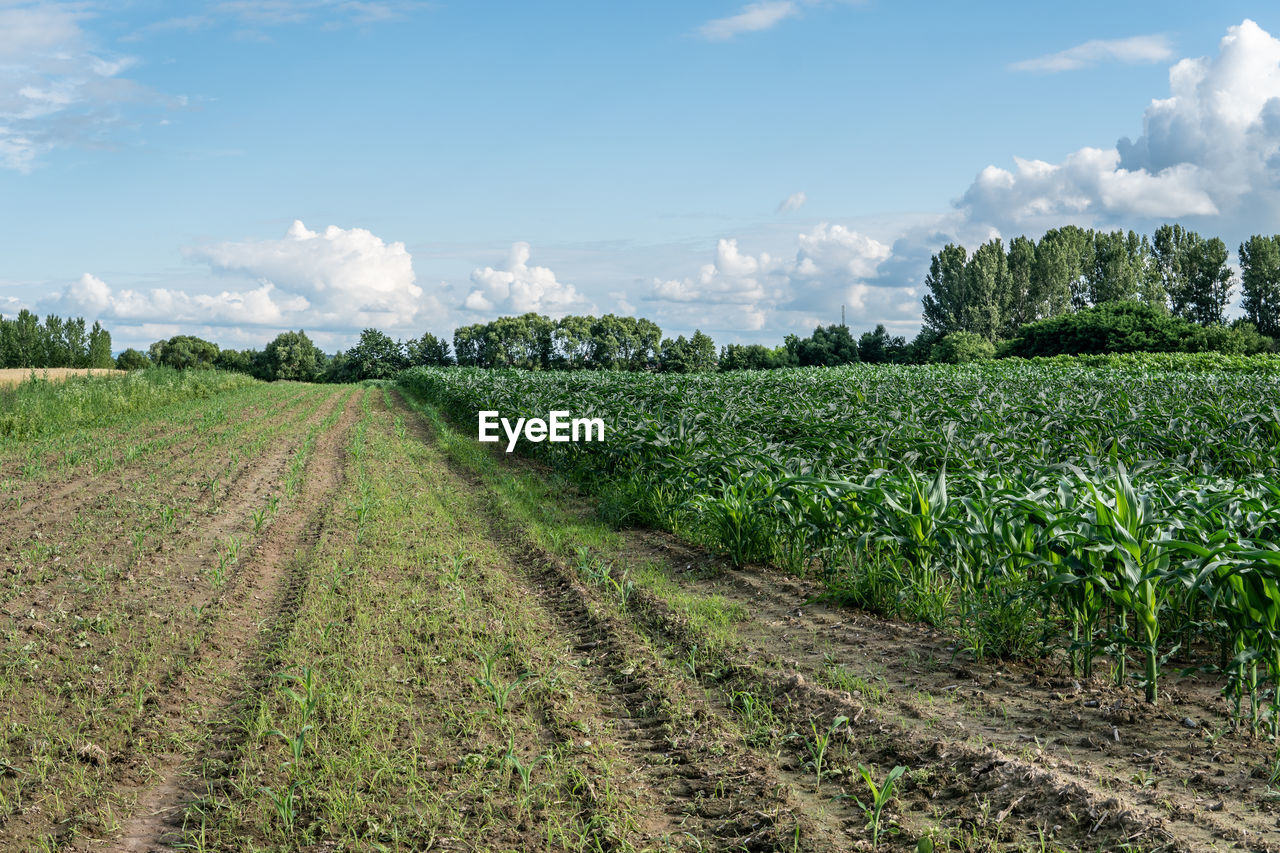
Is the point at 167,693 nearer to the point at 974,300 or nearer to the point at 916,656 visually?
the point at 916,656

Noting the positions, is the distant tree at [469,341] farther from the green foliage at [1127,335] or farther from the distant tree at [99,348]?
the green foliage at [1127,335]

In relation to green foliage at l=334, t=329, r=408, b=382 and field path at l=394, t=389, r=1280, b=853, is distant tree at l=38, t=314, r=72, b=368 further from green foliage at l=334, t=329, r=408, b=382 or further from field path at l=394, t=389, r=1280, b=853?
field path at l=394, t=389, r=1280, b=853

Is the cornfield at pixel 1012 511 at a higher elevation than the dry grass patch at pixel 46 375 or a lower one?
lower

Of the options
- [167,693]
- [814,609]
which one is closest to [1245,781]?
[814,609]

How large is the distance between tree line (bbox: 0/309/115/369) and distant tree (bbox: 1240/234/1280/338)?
94.2 m

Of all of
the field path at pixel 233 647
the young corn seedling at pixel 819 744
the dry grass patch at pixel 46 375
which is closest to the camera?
the field path at pixel 233 647

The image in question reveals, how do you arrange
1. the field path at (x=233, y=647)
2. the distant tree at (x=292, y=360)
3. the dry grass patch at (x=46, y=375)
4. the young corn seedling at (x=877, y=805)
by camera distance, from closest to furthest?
the young corn seedling at (x=877, y=805)
the field path at (x=233, y=647)
the dry grass patch at (x=46, y=375)
the distant tree at (x=292, y=360)

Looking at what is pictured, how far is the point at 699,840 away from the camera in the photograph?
3.01 meters

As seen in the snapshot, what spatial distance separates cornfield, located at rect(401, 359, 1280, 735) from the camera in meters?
4.05

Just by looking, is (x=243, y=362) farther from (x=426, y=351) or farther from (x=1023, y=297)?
(x=1023, y=297)

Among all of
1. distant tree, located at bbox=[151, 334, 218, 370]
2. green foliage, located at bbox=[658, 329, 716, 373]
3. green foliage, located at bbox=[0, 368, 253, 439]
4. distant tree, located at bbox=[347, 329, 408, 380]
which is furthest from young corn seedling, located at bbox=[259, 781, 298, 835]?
distant tree, located at bbox=[151, 334, 218, 370]

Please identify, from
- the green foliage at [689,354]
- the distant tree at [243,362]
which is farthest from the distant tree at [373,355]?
the green foliage at [689,354]

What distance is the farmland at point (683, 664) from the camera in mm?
3184

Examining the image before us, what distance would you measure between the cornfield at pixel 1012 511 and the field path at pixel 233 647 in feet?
11.5
